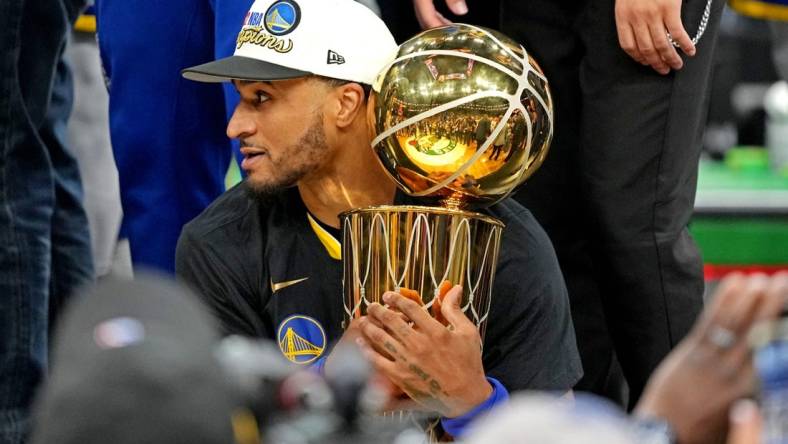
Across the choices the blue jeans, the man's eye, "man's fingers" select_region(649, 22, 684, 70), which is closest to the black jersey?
the man's eye

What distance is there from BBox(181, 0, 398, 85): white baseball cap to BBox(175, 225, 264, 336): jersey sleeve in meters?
0.29

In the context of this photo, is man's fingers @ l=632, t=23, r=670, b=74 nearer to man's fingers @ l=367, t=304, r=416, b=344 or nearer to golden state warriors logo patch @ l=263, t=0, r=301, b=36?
golden state warriors logo patch @ l=263, t=0, r=301, b=36

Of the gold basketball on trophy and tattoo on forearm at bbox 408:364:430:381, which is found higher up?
the gold basketball on trophy

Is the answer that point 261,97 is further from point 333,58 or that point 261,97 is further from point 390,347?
point 390,347

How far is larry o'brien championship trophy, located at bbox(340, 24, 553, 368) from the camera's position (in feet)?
6.48

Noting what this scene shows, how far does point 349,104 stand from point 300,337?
0.40 m

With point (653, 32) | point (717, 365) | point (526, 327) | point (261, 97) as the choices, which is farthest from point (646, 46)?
point (717, 365)

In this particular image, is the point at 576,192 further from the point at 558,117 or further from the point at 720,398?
the point at 720,398

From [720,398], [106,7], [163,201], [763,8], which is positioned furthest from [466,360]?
[763,8]

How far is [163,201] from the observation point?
283cm

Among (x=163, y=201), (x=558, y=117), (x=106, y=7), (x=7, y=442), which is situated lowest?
(x=7, y=442)

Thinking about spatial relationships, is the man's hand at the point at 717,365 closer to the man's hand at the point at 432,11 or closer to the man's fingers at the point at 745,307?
the man's fingers at the point at 745,307

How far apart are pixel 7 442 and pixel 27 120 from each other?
65cm

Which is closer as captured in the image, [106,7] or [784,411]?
[784,411]
